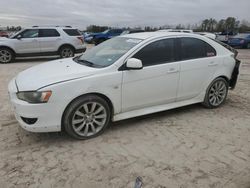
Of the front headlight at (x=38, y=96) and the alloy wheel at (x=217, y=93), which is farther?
the alloy wheel at (x=217, y=93)

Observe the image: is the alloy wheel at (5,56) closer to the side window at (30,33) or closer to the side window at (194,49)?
the side window at (30,33)

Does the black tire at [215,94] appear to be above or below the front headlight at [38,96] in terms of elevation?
below

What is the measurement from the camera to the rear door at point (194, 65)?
4461 millimetres

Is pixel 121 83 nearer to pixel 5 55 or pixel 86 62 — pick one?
pixel 86 62

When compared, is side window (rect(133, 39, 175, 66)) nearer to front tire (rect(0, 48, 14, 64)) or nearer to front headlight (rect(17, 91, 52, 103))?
front headlight (rect(17, 91, 52, 103))

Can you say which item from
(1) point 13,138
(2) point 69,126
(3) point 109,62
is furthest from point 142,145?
(1) point 13,138

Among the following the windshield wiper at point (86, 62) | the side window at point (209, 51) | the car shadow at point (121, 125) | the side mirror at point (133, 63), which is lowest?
the car shadow at point (121, 125)

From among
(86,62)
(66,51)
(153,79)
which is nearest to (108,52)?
(86,62)

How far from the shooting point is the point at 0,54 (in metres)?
11.1

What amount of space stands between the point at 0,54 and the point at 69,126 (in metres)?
9.26

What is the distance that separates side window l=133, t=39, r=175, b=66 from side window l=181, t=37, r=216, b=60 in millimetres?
270

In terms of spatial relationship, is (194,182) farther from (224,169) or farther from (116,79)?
(116,79)

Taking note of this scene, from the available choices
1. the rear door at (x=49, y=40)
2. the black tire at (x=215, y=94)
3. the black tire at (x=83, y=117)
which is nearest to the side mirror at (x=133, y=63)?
the black tire at (x=83, y=117)

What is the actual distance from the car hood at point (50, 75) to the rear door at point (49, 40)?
8.00 metres
